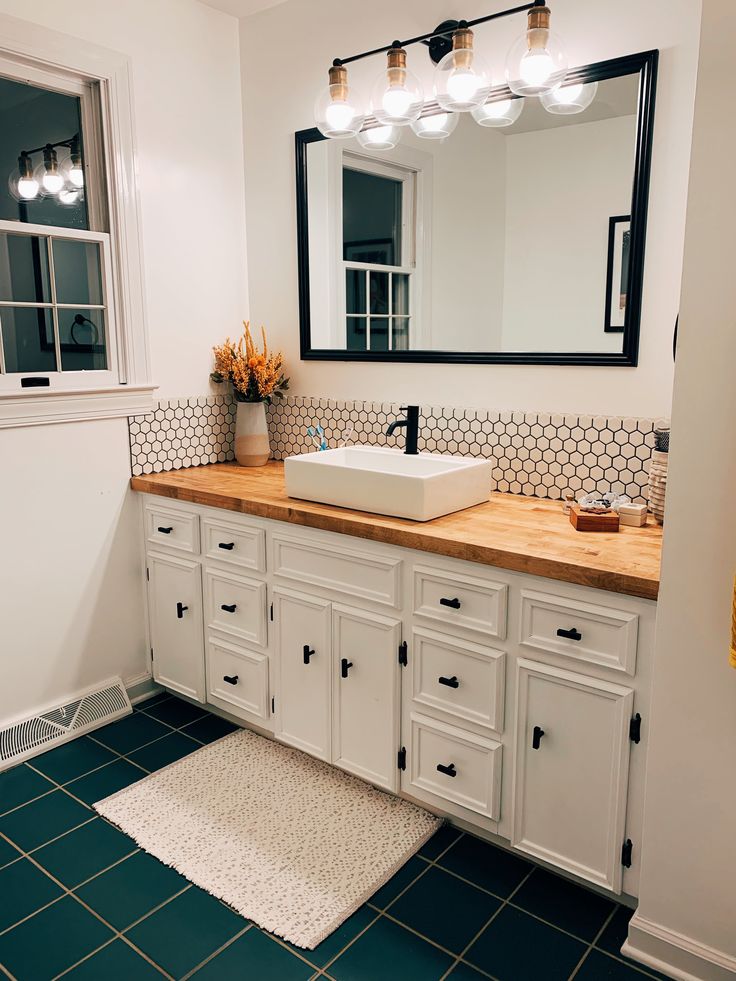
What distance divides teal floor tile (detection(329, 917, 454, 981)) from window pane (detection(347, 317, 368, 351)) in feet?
6.49

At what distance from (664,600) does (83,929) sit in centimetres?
162

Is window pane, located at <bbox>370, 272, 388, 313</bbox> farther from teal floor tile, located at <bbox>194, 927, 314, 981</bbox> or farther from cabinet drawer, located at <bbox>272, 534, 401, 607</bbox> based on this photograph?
teal floor tile, located at <bbox>194, 927, 314, 981</bbox>

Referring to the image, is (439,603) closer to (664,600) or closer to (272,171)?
(664,600)

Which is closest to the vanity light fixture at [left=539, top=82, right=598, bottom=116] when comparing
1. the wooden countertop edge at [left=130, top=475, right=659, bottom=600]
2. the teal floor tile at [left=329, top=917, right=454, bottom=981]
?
the wooden countertop edge at [left=130, top=475, right=659, bottom=600]

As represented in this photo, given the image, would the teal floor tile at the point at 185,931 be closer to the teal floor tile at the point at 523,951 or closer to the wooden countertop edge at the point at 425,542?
the teal floor tile at the point at 523,951

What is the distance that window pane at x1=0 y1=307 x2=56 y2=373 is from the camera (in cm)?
261

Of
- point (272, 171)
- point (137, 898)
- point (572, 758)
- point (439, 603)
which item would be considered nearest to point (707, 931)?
point (572, 758)

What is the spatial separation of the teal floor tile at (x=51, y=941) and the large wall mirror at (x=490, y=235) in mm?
2007

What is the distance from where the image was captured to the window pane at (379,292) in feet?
9.46

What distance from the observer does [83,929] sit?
6.36ft

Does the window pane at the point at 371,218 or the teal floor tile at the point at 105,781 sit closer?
the teal floor tile at the point at 105,781

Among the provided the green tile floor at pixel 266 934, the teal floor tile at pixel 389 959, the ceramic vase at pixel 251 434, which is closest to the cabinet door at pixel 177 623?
the ceramic vase at pixel 251 434

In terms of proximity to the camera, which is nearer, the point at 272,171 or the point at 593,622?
the point at 593,622

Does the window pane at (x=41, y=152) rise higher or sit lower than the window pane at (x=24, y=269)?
higher
